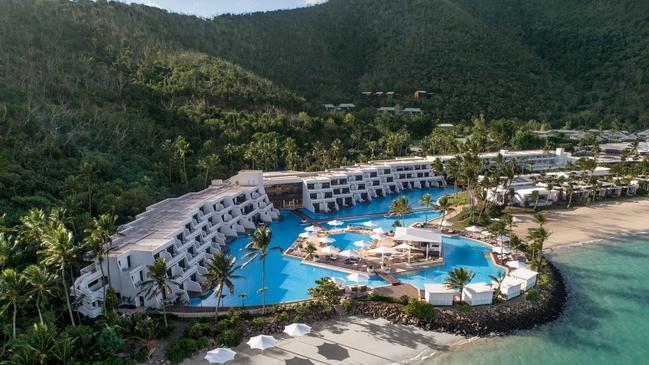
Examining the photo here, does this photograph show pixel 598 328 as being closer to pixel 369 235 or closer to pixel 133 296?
pixel 369 235

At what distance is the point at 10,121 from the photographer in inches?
1825

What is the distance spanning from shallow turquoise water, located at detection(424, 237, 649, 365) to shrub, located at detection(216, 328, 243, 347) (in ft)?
39.5

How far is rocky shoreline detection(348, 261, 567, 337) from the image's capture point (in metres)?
29.1

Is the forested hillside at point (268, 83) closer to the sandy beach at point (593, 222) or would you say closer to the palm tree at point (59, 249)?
the palm tree at point (59, 249)

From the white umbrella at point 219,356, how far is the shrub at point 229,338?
5.70 feet

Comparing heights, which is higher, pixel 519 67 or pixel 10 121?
pixel 519 67

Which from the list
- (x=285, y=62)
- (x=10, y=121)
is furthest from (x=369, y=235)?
(x=285, y=62)

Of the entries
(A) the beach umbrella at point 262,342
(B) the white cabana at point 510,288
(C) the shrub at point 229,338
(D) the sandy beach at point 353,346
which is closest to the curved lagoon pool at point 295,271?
(B) the white cabana at point 510,288

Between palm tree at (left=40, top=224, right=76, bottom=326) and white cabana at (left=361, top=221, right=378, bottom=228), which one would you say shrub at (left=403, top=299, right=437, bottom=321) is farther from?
palm tree at (left=40, top=224, right=76, bottom=326)

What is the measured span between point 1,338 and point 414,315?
2515cm

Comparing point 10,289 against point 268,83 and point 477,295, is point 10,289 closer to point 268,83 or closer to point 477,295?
point 477,295

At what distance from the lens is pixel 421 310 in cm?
2950

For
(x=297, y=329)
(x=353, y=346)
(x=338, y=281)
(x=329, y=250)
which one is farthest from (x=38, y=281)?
(x=329, y=250)

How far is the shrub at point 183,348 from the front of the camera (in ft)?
80.3
